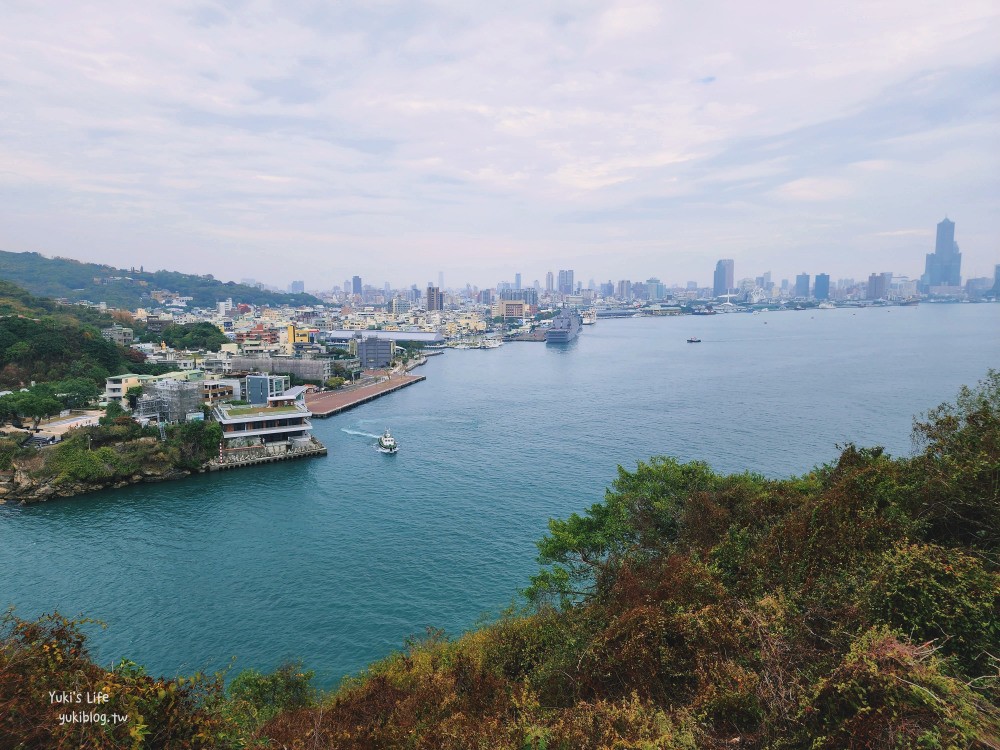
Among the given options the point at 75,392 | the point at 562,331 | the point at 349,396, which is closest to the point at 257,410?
the point at 75,392

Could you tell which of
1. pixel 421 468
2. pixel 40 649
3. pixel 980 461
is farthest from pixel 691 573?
pixel 421 468

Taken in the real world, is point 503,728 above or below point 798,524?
below

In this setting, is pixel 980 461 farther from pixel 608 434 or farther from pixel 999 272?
pixel 999 272

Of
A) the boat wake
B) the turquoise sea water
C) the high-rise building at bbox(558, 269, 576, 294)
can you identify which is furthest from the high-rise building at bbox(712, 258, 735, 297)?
the boat wake

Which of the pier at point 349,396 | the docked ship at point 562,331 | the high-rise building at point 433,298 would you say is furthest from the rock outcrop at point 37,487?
the high-rise building at point 433,298

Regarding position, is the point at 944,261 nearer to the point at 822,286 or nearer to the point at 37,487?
the point at 822,286

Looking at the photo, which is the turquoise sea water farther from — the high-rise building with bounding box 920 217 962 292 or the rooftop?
the high-rise building with bounding box 920 217 962 292
